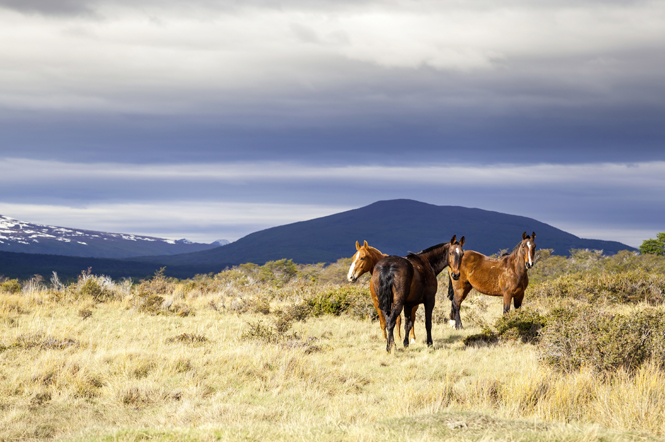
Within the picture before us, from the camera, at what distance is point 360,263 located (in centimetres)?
1064

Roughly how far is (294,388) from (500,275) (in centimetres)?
777

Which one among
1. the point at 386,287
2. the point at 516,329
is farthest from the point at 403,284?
the point at 516,329

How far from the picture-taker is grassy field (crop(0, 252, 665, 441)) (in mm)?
5641

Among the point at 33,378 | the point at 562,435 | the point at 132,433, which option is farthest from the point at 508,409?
the point at 33,378

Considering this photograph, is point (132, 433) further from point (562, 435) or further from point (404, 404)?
point (562, 435)

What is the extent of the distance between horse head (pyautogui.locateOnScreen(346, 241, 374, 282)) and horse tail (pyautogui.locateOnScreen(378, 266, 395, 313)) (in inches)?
22.8

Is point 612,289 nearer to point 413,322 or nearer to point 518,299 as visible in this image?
point 518,299

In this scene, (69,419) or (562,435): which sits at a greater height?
(562,435)

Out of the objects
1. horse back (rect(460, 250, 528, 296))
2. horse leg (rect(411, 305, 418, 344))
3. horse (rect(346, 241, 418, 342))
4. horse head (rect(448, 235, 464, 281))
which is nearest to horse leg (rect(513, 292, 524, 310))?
horse back (rect(460, 250, 528, 296))

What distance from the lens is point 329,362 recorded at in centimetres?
936

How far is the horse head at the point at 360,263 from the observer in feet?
34.3

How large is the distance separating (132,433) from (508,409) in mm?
4743

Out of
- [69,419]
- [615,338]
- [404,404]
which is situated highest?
[615,338]

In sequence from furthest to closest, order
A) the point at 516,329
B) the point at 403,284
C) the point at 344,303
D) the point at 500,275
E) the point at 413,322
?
1. the point at 344,303
2. the point at 500,275
3. the point at 516,329
4. the point at 413,322
5. the point at 403,284
